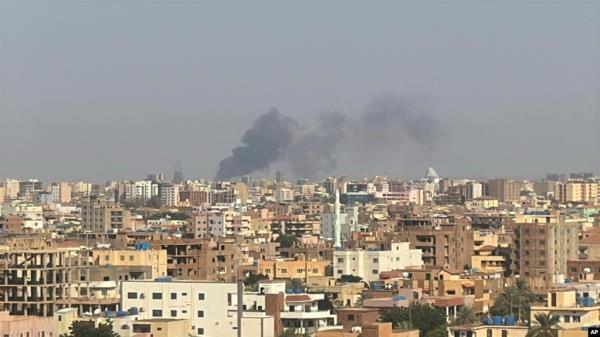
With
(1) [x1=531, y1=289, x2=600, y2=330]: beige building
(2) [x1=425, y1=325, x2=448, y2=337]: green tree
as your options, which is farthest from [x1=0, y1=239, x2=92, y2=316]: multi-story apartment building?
(1) [x1=531, y1=289, x2=600, y2=330]: beige building

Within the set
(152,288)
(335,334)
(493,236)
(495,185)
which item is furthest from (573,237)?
(495,185)

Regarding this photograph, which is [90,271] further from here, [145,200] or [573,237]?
[145,200]

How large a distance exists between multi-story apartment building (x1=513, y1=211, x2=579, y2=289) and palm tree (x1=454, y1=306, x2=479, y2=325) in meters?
7.60

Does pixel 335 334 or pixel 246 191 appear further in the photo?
pixel 246 191

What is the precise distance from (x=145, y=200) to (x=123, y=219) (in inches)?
1093

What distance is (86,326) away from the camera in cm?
1688

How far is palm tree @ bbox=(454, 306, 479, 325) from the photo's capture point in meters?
19.2

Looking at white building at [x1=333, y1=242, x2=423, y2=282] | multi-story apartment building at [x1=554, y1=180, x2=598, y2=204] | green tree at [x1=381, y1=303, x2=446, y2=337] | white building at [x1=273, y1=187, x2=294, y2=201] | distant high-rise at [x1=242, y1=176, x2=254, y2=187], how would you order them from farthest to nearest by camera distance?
1. distant high-rise at [x1=242, y1=176, x2=254, y2=187]
2. white building at [x1=273, y1=187, x2=294, y2=201]
3. multi-story apartment building at [x1=554, y1=180, x2=598, y2=204]
4. white building at [x1=333, y1=242, x2=423, y2=282]
5. green tree at [x1=381, y1=303, x2=446, y2=337]

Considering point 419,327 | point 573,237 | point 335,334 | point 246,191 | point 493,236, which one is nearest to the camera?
point 335,334

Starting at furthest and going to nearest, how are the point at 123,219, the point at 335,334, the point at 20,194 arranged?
the point at 20,194 → the point at 123,219 → the point at 335,334

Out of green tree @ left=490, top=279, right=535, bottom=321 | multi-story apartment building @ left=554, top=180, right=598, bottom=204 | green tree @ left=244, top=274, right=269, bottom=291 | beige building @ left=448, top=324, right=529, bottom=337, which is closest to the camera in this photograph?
beige building @ left=448, top=324, right=529, bottom=337

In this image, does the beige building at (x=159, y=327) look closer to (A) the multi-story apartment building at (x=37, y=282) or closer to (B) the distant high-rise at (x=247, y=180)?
(A) the multi-story apartment building at (x=37, y=282)

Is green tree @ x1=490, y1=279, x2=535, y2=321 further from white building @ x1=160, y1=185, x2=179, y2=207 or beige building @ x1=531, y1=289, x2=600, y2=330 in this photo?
white building @ x1=160, y1=185, x2=179, y2=207

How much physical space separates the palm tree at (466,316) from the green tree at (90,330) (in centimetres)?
369
